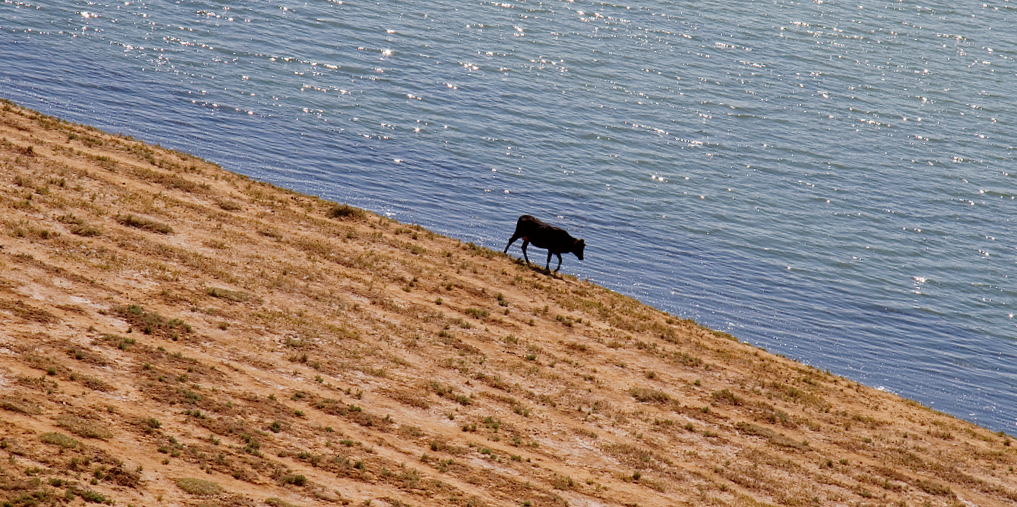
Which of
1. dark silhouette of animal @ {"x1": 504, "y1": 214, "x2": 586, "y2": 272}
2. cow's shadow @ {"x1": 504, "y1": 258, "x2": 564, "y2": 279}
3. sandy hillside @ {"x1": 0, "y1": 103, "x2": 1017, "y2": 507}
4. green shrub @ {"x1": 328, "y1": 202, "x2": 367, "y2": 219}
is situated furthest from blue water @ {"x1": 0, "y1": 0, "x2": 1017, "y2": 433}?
sandy hillside @ {"x1": 0, "y1": 103, "x2": 1017, "y2": 507}

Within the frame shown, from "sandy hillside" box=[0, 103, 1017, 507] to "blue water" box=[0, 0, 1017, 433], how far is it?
8920mm

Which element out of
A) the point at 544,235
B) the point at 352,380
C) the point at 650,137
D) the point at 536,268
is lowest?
the point at 352,380

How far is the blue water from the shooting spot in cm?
3950

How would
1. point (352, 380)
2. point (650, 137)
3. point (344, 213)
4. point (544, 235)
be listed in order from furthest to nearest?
point (650, 137) < point (544, 235) < point (344, 213) < point (352, 380)

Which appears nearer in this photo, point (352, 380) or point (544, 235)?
point (352, 380)

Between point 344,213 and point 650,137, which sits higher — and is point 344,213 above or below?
below

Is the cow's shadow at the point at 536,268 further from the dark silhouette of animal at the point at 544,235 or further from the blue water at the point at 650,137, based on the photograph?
the blue water at the point at 650,137

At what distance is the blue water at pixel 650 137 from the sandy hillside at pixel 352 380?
8.92 metres

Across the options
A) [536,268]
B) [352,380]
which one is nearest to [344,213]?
[536,268]

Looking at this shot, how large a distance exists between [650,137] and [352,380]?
3979 cm

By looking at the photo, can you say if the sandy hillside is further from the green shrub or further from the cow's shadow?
the cow's shadow

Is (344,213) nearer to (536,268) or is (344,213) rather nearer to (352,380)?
(536,268)


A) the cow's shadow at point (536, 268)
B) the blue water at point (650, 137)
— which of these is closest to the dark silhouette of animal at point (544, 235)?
the cow's shadow at point (536, 268)

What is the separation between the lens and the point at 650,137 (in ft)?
188
